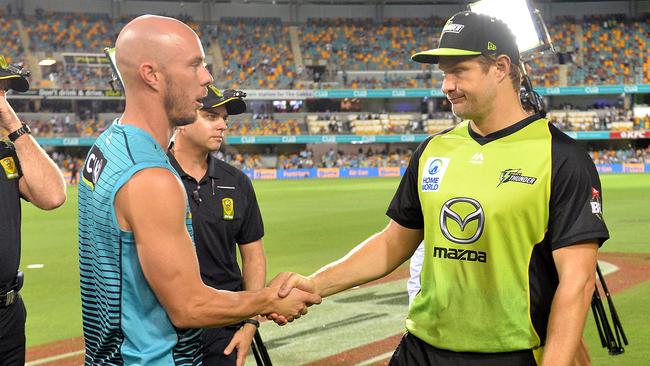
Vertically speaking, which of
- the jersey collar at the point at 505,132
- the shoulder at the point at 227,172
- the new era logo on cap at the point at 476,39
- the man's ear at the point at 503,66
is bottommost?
the shoulder at the point at 227,172

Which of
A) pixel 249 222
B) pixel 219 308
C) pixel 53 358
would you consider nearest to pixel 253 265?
pixel 249 222

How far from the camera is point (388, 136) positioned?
5878 centimetres

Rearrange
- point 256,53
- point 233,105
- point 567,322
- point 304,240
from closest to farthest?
point 567,322 < point 233,105 < point 304,240 < point 256,53

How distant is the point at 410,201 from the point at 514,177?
0.70 m

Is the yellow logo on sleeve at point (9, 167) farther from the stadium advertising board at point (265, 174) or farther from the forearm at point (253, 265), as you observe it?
the stadium advertising board at point (265, 174)

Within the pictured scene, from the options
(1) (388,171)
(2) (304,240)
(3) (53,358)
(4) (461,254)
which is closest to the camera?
(4) (461,254)

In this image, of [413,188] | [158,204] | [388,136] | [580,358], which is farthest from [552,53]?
[388,136]

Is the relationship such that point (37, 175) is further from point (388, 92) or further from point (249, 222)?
point (388, 92)

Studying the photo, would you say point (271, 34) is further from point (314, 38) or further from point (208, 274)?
point (208, 274)

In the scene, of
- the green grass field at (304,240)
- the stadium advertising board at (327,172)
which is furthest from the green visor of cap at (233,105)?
the stadium advertising board at (327,172)

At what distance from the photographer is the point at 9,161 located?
5.16 metres

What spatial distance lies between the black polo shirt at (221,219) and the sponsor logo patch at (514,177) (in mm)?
2356

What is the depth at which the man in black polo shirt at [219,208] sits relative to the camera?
205 inches

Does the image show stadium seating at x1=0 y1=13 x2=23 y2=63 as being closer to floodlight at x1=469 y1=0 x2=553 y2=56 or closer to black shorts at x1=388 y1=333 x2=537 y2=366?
floodlight at x1=469 y1=0 x2=553 y2=56
